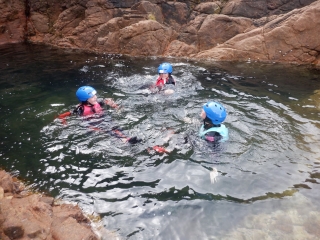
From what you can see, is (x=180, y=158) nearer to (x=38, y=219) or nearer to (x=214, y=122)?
(x=214, y=122)

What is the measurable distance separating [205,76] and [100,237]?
8628 mm

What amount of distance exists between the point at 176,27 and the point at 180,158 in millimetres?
12441

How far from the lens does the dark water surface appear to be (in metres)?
4.99

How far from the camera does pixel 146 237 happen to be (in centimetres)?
471

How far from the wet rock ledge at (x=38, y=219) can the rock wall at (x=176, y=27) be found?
37.8 ft

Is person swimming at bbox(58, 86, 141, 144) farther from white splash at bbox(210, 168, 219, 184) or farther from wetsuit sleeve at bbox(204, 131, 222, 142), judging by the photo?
white splash at bbox(210, 168, 219, 184)

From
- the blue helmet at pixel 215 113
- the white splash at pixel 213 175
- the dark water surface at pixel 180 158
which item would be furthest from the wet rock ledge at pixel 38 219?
the blue helmet at pixel 215 113

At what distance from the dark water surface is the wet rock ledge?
43 centimetres

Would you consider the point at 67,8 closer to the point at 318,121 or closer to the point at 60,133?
the point at 60,133

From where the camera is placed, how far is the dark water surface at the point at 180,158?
4.99m

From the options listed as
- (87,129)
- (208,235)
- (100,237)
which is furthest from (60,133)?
(208,235)

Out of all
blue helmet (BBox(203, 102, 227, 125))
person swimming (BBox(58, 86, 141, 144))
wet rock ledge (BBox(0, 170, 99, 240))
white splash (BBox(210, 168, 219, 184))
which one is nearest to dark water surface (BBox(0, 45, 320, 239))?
white splash (BBox(210, 168, 219, 184))

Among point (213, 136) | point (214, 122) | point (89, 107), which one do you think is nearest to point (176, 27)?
point (89, 107)

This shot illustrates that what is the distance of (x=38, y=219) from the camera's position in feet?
14.0
